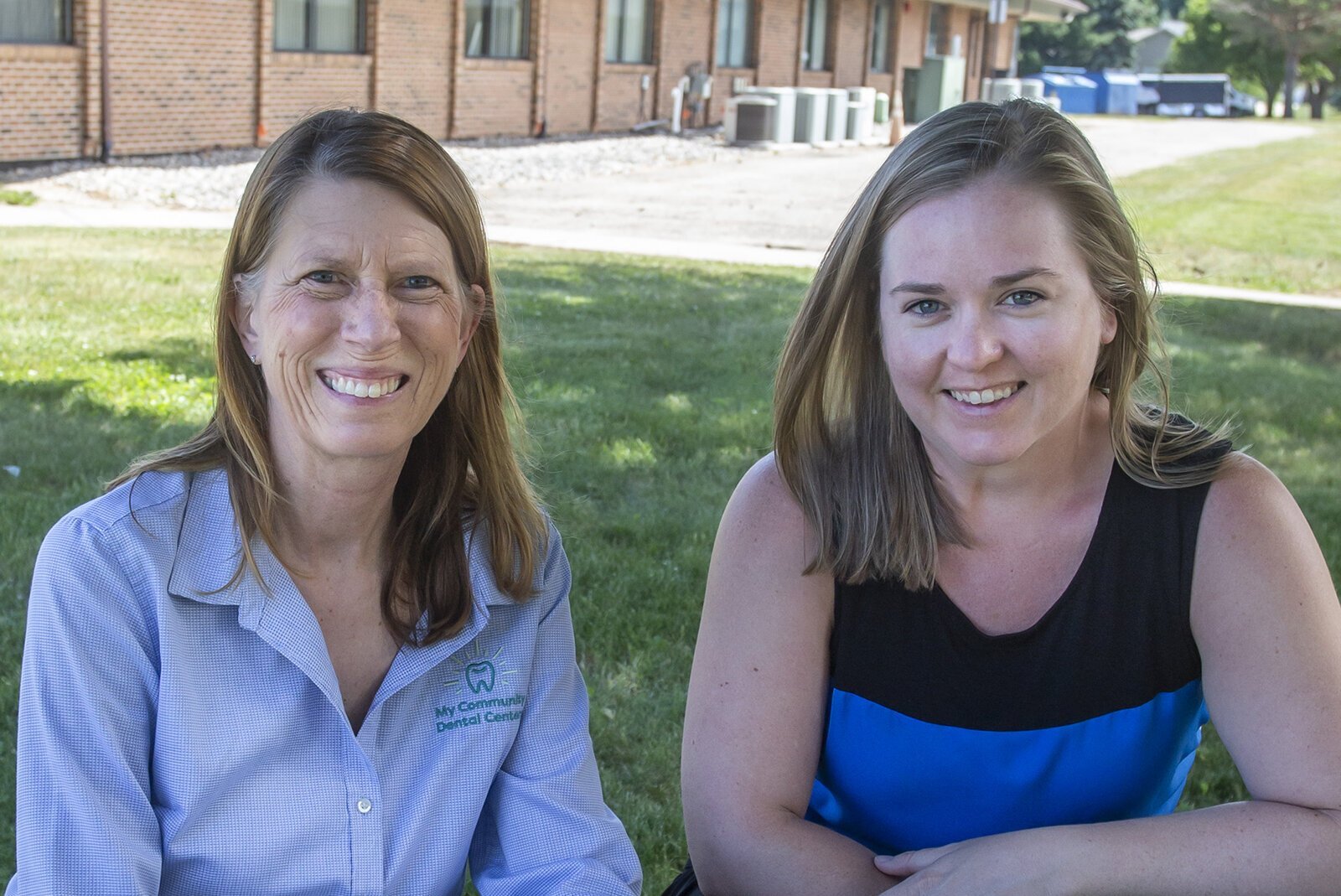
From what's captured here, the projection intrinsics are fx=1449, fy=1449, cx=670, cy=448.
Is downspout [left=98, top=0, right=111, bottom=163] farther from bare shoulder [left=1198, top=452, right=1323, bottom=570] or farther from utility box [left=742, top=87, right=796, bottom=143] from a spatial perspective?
bare shoulder [left=1198, top=452, right=1323, bottom=570]

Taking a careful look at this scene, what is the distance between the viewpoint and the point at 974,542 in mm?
2391

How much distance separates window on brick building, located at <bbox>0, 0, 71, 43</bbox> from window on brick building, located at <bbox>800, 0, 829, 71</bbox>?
2072cm

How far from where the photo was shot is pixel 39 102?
1600cm

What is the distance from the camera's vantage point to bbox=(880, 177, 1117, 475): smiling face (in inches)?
86.2

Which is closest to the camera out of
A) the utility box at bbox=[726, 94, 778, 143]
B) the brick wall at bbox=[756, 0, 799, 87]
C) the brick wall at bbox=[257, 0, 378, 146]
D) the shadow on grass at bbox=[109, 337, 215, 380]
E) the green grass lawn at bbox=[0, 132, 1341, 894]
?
the green grass lawn at bbox=[0, 132, 1341, 894]

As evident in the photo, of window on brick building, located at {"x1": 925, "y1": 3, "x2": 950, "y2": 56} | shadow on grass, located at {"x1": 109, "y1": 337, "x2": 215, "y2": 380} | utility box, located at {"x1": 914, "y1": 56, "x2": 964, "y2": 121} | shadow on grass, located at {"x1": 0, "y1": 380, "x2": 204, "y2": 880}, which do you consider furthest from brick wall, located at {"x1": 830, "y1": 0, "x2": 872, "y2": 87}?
shadow on grass, located at {"x1": 0, "y1": 380, "x2": 204, "y2": 880}

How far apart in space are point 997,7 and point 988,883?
63.8 ft

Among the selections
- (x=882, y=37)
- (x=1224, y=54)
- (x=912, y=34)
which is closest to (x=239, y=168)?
(x=882, y=37)

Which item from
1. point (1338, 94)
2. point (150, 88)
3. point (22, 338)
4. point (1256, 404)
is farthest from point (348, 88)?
point (1338, 94)

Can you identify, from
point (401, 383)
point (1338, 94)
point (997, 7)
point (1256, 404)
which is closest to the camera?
point (401, 383)

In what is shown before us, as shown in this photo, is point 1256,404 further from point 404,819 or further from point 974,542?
point 404,819

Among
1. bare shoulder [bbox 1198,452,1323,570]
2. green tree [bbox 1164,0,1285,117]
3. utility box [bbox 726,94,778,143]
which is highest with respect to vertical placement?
green tree [bbox 1164,0,1285,117]

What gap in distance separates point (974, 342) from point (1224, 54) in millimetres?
76736

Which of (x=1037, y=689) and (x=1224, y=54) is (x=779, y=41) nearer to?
(x=1037, y=689)
